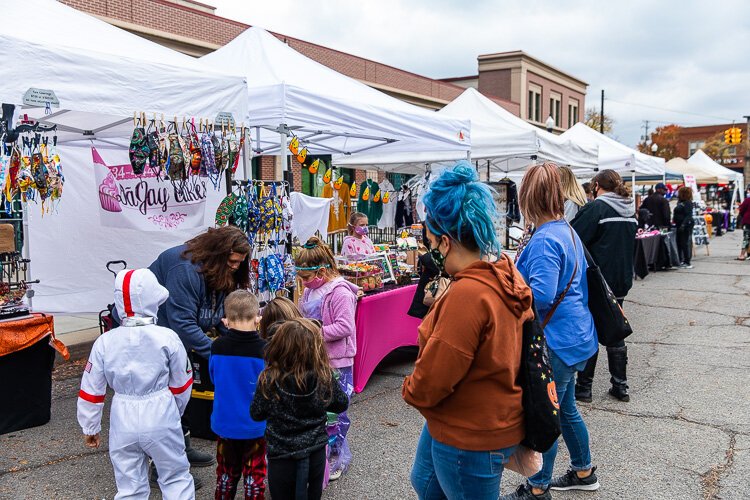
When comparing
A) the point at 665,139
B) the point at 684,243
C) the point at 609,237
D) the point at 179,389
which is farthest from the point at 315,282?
the point at 665,139

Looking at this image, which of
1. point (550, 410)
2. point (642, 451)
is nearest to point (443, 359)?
point (550, 410)

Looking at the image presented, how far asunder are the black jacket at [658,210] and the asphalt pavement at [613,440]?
716cm

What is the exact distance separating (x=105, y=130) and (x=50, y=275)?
1.77 meters

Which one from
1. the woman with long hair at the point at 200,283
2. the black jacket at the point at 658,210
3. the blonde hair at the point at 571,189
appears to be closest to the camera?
the woman with long hair at the point at 200,283

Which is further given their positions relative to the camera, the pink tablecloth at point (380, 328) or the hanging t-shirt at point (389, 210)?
the hanging t-shirt at point (389, 210)

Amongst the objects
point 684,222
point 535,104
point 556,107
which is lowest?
point 684,222

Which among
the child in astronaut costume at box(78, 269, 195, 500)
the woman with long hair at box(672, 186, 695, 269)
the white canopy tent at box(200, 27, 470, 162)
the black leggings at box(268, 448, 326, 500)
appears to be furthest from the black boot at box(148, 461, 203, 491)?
the woman with long hair at box(672, 186, 695, 269)

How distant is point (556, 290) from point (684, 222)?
1284cm

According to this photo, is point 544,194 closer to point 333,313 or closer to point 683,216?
point 333,313

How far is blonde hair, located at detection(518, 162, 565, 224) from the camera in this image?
3.16 metres

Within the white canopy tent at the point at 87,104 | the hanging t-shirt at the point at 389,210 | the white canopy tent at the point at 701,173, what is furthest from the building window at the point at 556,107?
the white canopy tent at the point at 87,104

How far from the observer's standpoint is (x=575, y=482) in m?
3.54

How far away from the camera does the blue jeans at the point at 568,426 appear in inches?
122

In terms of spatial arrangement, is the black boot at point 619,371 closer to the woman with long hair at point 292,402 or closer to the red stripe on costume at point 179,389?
the woman with long hair at point 292,402
